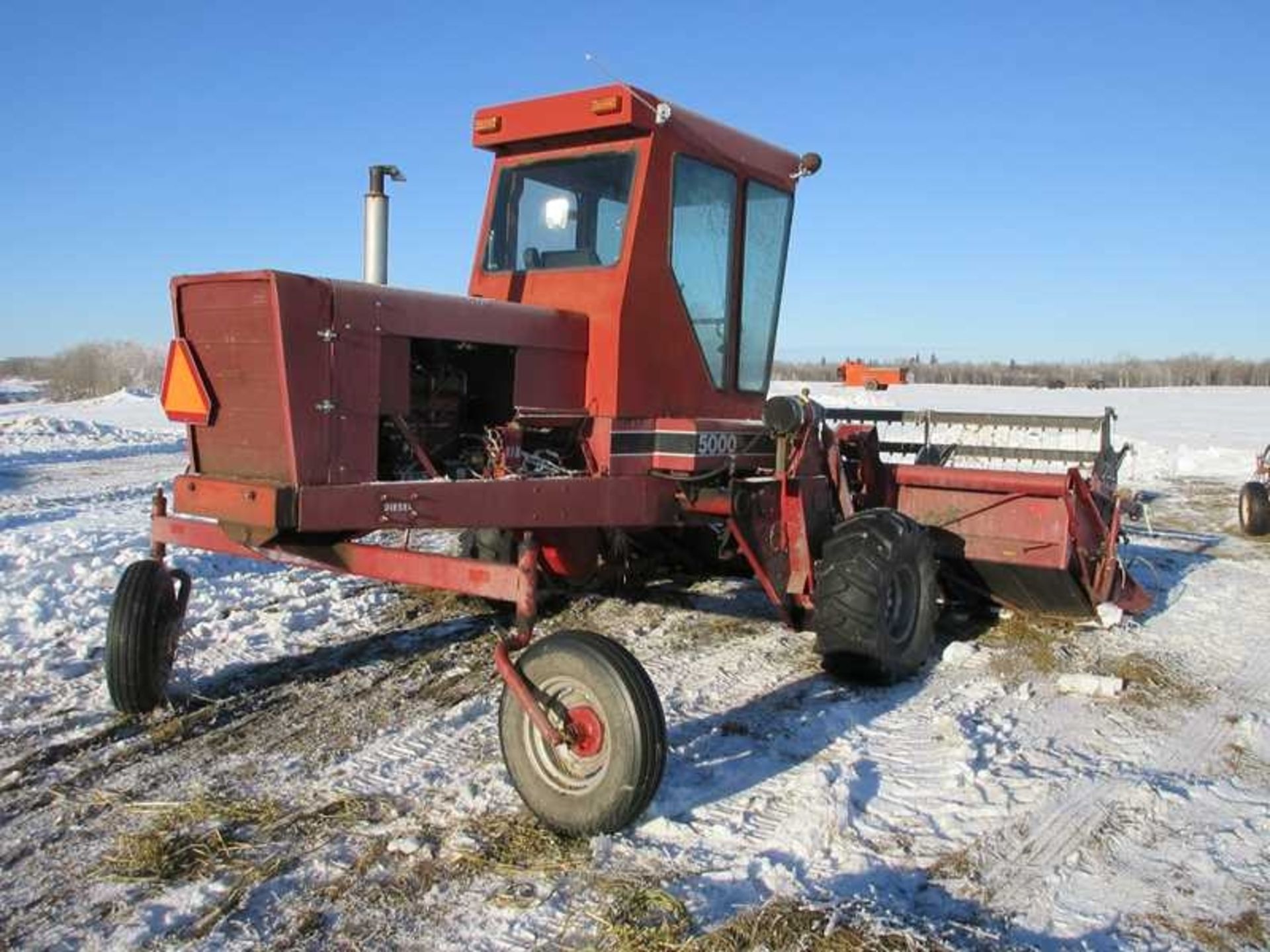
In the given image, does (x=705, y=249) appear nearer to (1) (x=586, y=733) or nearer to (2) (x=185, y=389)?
(2) (x=185, y=389)

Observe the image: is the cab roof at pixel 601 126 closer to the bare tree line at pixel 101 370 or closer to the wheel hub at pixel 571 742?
the wheel hub at pixel 571 742

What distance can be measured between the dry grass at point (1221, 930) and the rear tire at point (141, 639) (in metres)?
4.07

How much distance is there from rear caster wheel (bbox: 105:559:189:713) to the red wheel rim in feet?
7.27

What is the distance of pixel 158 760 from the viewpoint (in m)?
4.30

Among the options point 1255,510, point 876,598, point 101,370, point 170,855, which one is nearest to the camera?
point 170,855

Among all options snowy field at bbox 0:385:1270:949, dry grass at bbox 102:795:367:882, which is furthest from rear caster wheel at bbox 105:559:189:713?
dry grass at bbox 102:795:367:882

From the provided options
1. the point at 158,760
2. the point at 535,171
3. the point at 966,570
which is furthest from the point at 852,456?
the point at 158,760

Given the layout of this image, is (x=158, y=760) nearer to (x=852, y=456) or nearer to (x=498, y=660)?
(x=498, y=660)

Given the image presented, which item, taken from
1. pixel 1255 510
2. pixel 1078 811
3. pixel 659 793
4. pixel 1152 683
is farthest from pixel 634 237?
pixel 1255 510

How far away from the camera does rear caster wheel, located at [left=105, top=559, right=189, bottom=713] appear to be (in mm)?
4703

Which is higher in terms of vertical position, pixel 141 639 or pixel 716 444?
pixel 716 444

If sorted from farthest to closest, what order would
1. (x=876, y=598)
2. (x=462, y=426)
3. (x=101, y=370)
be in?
1. (x=101, y=370)
2. (x=876, y=598)
3. (x=462, y=426)

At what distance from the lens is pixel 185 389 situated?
448 centimetres

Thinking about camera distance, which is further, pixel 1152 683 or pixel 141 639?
pixel 1152 683
